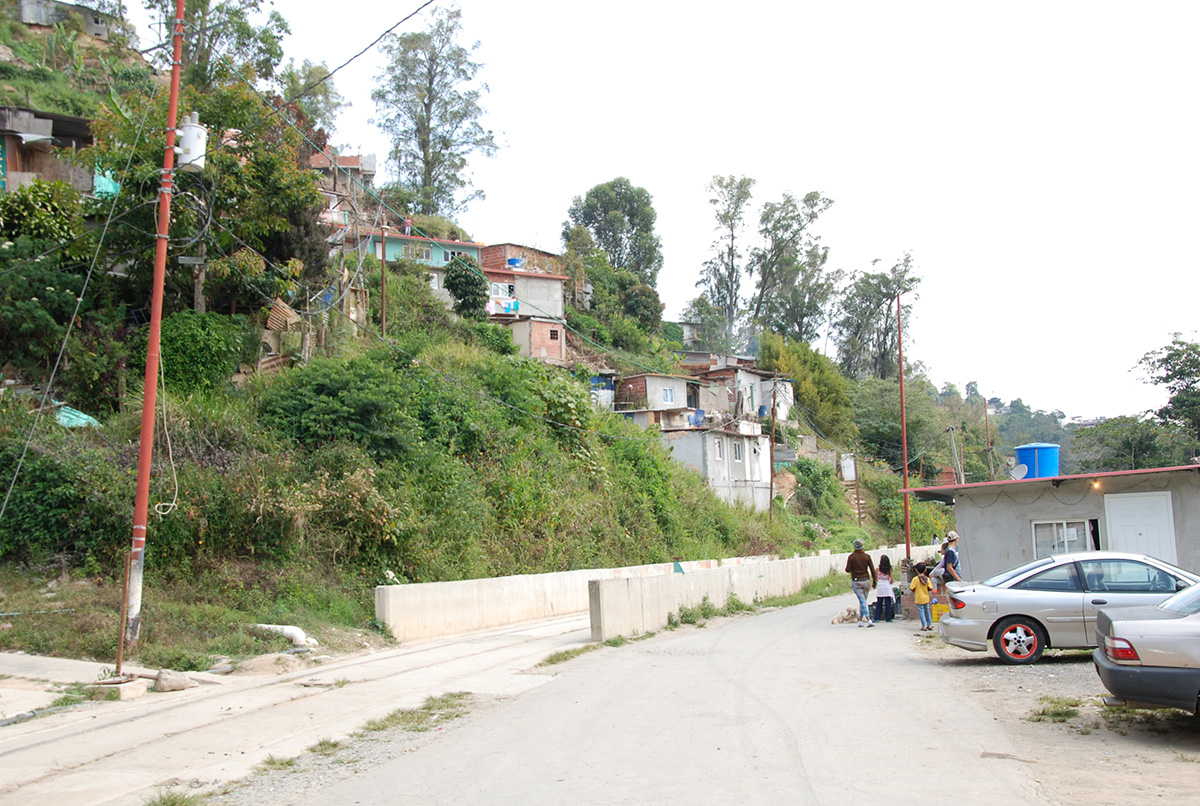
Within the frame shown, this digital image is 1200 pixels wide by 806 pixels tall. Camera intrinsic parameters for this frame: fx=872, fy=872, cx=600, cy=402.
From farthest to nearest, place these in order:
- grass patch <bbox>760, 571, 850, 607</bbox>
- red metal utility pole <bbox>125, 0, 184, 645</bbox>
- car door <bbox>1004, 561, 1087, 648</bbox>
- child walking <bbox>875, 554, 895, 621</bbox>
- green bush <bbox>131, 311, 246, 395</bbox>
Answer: grass patch <bbox>760, 571, 850, 607</bbox>
green bush <bbox>131, 311, 246, 395</bbox>
child walking <bbox>875, 554, 895, 621</bbox>
red metal utility pole <bbox>125, 0, 184, 645</bbox>
car door <bbox>1004, 561, 1087, 648</bbox>

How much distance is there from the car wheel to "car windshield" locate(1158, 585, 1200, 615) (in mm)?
4470

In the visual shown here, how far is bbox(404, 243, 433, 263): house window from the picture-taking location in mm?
49125

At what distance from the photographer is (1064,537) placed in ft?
60.4

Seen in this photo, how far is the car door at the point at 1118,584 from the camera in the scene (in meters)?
12.1

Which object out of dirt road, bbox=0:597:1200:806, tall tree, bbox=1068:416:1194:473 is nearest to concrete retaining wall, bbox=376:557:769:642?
dirt road, bbox=0:597:1200:806

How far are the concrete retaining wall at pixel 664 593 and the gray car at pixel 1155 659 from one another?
9.62m

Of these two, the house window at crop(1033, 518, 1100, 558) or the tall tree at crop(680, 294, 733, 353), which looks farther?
the tall tree at crop(680, 294, 733, 353)

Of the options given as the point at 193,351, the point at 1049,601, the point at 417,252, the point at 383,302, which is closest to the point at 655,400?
the point at 417,252

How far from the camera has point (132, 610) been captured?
42.7ft

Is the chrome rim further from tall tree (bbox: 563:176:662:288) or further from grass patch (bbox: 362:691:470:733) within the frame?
tall tree (bbox: 563:176:662:288)

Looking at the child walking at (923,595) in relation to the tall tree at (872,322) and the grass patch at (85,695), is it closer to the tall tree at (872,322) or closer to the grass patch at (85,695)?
the grass patch at (85,695)

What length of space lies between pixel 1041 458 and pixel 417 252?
37863mm

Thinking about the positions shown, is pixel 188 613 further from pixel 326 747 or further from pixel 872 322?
pixel 872 322

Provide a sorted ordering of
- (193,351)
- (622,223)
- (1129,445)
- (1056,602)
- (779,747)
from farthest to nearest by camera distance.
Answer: (622,223)
(1129,445)
(193,351)
(1056,602)
(779,747)
